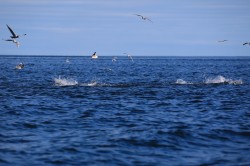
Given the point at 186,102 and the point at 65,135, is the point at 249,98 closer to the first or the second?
the point at 186,102

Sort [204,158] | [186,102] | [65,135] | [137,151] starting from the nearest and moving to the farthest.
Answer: [204,158] < [137,151] < [65,135] < [186,102]

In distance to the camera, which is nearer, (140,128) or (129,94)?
(140,128)

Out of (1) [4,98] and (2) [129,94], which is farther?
(2) [129,94]

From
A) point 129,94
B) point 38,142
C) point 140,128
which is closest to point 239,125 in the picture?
point 140,128

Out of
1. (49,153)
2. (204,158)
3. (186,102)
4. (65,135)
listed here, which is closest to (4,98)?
(186,102)

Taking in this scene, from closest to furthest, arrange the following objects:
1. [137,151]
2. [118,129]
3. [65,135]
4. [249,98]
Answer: [137,151] → [65,135] → [118,129] → [249,98]

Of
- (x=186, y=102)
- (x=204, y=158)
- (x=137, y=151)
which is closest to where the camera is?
(x=204, y=158)

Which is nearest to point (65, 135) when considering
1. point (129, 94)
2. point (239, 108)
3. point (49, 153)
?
point (49, 153)

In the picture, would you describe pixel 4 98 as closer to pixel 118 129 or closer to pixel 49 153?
pixel 118 129

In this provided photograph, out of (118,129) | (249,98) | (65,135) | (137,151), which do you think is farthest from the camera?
(249,98)

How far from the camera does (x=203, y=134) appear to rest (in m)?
16.4

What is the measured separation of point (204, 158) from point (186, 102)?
1332cm

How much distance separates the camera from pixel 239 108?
23.5 m

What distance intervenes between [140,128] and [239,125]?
410 cm
